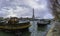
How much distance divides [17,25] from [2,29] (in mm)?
3246

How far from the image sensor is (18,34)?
80.0ft

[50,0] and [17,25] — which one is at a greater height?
[50,0]

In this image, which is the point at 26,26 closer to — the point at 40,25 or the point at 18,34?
the point at 18,34

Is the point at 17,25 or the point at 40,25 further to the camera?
the point at 40,25

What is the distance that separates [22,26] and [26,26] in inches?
40.4

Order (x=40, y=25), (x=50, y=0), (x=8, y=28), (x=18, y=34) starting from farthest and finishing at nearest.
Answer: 1. (x=40, y=25)
2. (x=8, y=28)
3. (x=18, y=34)
4. (x=50, y=0)

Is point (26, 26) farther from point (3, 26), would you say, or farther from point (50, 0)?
point (50, 0)

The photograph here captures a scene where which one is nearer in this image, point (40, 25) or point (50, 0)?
point (50, 0)

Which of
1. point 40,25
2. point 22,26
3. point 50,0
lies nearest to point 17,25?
point 22,26

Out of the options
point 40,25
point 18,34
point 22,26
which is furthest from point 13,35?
point 40,25

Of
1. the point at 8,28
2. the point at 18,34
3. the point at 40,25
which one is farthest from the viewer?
the point at 40,25

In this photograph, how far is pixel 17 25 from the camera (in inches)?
1061

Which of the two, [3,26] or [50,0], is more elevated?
[50,0]

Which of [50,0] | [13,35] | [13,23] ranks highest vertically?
[50,0]
